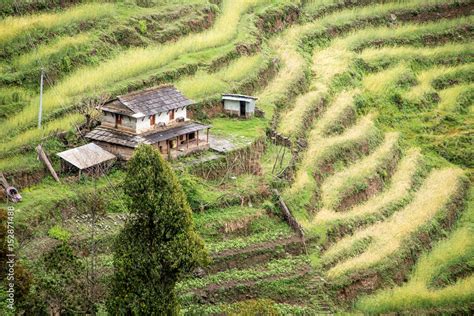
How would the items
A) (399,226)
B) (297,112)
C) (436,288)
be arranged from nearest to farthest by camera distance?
(436,288), (399,226), (297,112)

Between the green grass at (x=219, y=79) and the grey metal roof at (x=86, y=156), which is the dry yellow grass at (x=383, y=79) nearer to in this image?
the green grass at (x=219, y=79)

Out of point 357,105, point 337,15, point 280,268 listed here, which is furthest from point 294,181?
point 337,15

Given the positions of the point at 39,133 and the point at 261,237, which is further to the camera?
the point at 39,133

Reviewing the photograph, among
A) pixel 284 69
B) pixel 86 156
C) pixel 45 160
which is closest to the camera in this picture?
pixel 45 160

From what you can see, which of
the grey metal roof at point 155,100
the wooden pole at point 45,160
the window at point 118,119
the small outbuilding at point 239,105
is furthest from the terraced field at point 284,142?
the grey metal roof at point 155,100

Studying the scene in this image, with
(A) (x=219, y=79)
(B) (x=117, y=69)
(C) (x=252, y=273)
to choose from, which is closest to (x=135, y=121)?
(B) (x=117, y=69)

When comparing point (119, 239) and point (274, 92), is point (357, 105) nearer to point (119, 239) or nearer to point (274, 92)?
point (274, 92)

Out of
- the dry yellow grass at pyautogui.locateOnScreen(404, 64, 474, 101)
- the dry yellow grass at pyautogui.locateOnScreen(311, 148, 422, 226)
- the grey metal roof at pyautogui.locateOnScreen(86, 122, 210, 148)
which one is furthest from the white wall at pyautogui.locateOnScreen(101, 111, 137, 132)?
the dry yellow grass at pyautogui.locateOnScreen(404, 64, 474, 101)

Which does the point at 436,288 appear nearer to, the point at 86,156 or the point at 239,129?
the point at 239,129
